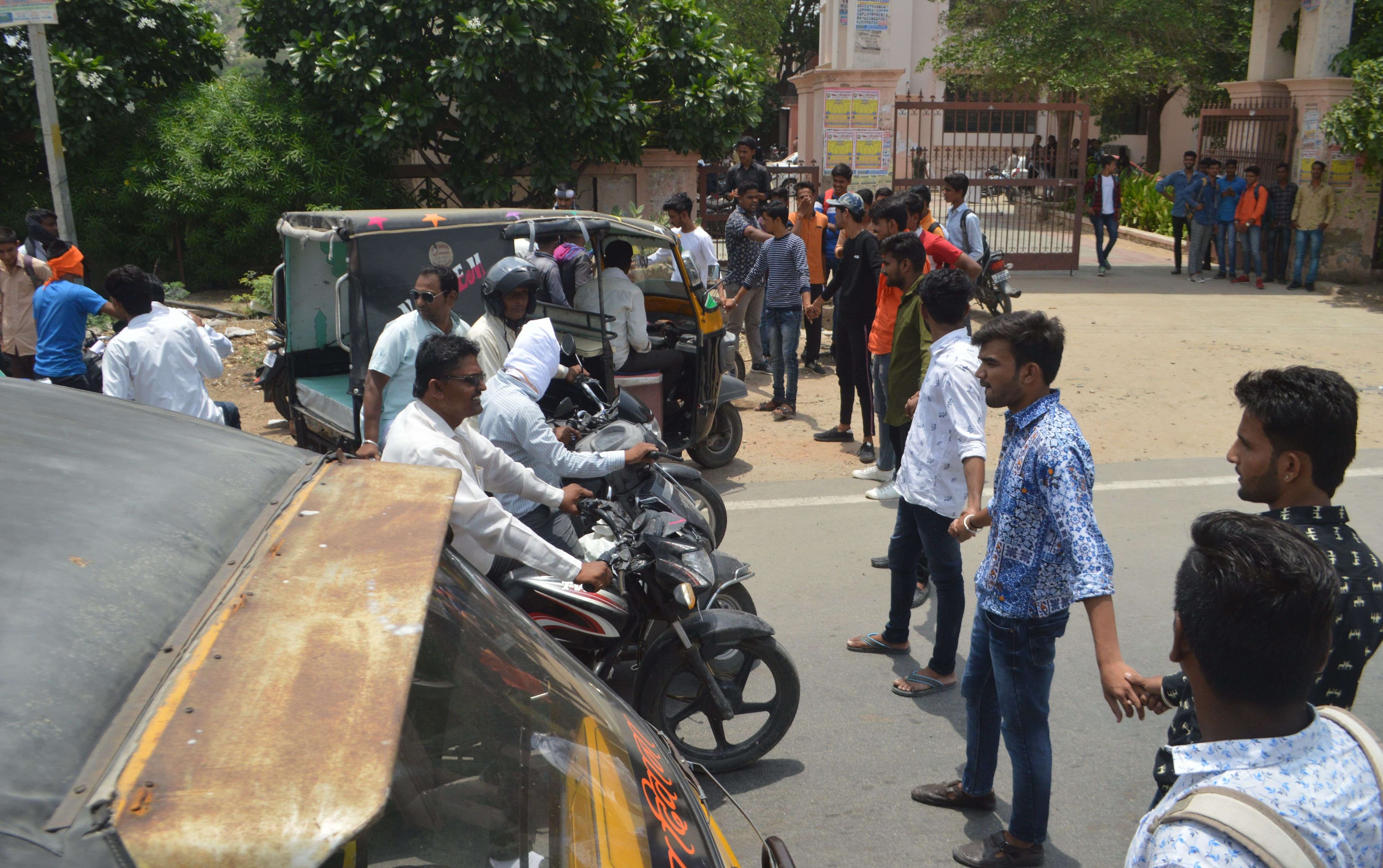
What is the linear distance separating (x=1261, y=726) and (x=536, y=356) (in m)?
3.86

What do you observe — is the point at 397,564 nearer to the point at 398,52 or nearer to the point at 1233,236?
the point at 398,52

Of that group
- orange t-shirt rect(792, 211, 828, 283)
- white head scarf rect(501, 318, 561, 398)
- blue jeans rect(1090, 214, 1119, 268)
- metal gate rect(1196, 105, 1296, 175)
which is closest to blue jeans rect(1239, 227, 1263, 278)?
metal gate rect(1196, 105, 1296, 175)

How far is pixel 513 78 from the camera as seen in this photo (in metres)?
12.4

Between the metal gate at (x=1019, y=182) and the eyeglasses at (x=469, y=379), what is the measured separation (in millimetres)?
11019

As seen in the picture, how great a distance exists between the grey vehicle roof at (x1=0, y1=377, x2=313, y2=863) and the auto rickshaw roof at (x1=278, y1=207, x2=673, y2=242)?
3634mm

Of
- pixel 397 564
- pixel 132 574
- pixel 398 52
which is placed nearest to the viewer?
pixel 132 574

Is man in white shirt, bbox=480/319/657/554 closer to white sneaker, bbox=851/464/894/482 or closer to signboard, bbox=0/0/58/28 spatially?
white sneaker, bbox=851/464/894/482

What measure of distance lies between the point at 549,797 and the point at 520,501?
8.67ft

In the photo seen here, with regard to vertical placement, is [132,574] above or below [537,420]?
above

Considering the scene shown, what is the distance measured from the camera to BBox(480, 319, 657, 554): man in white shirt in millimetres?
4344

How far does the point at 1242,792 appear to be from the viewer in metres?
1.52

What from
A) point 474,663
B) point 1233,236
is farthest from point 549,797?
point 1233,236

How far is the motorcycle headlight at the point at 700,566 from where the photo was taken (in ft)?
12.4

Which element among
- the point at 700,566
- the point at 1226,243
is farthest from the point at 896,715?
the point at 1226,243
